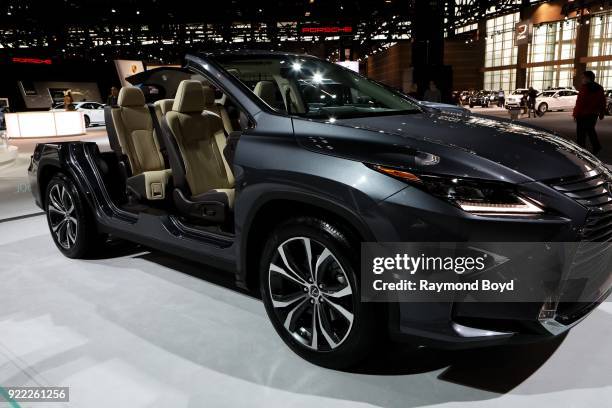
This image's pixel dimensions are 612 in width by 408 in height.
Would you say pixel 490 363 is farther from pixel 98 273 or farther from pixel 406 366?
pixel 98 273

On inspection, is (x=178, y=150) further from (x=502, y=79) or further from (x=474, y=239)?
(x=502, y=79)

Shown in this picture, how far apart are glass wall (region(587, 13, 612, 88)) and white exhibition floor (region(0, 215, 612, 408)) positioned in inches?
1458

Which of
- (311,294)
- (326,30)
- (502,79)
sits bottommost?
(311,294)

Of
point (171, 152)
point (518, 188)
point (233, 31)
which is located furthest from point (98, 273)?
point (233, 31)

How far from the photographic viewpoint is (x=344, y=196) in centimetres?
208

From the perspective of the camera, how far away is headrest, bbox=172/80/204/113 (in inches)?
135

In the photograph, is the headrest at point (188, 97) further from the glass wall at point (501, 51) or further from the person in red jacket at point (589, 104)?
the glass wall at point (501, 51)

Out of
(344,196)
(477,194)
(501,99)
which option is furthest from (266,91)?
(501,99)

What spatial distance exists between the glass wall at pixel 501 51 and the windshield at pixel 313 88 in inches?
1788

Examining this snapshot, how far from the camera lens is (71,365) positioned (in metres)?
2.49

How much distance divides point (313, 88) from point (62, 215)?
2317mm

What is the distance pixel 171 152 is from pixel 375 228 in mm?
1880

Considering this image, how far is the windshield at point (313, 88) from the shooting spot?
288 cm

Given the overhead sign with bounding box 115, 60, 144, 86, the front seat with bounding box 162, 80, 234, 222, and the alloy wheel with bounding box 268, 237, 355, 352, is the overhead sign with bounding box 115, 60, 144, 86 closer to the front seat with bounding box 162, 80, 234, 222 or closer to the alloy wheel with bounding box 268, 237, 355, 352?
the front seat with bounding box 162, 80, 234, 222
